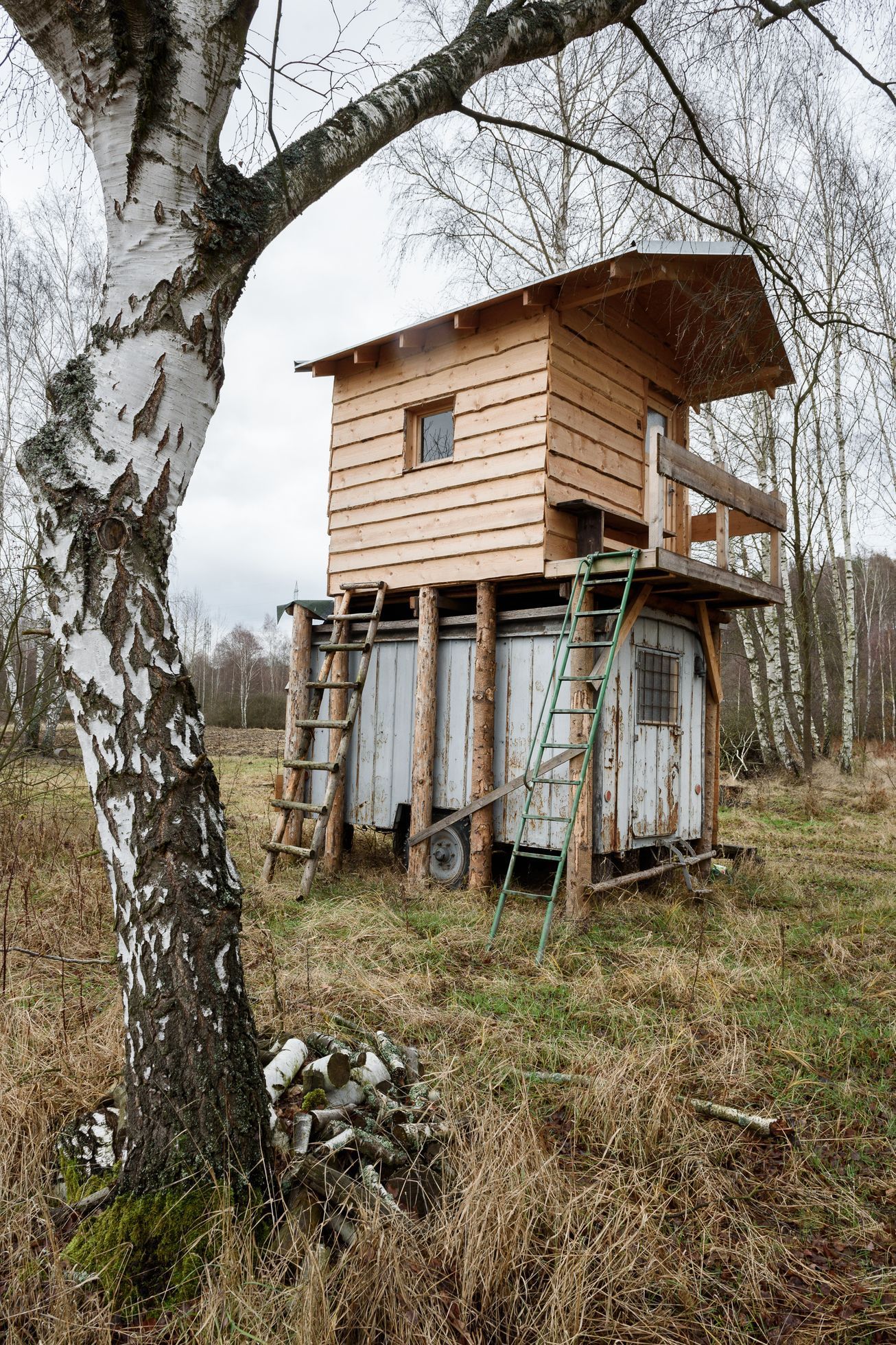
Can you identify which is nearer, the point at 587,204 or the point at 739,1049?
the point at 739,1049

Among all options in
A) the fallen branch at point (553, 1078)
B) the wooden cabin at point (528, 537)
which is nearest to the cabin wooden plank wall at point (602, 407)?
the wooden cabin at point (528, 537)

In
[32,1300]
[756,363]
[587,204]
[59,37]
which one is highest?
[587,204]

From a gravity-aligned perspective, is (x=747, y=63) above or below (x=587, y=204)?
below

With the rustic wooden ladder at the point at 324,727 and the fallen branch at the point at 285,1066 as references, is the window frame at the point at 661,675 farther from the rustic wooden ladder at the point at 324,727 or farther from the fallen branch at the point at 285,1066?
the fallen branch at the point at 285,1066

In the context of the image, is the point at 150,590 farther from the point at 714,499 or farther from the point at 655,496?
the point at 714,499

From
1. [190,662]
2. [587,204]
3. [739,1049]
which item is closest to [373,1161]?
[739,1049]

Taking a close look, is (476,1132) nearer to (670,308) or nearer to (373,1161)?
(373,1161)

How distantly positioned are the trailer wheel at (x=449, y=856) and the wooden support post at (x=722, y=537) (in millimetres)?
3760

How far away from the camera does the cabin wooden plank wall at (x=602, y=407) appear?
7.83m

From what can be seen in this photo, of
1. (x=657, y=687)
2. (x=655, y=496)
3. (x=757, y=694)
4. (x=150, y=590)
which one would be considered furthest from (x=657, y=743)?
(x=757, y=694)

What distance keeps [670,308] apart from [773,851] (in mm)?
6957

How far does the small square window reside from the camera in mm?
8875

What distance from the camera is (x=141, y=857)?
2.45 meters

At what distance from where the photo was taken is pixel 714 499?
7625mm
